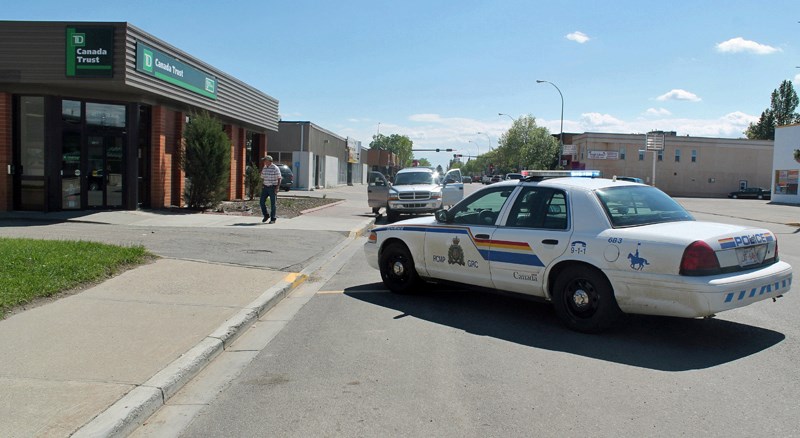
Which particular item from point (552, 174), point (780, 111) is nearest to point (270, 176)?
point (552, 174)

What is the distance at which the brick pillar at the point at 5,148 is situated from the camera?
1634 centimetres

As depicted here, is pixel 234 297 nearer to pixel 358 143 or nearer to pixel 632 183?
pixel 632 183

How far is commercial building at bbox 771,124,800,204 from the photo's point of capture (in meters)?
51.7

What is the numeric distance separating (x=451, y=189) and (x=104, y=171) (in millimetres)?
13003

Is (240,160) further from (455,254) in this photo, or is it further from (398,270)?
(455,254)

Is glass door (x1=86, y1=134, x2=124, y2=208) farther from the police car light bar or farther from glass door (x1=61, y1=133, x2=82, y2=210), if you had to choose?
the police car light bar

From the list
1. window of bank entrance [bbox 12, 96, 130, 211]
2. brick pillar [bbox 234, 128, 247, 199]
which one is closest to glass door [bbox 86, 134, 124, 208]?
window of bank entrance [bbox 12, 96, 130, 211]

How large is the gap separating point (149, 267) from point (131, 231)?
16.4 feet

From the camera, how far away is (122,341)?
19.1 ft

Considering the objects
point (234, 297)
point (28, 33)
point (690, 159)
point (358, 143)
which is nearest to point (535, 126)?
point (690, 159)

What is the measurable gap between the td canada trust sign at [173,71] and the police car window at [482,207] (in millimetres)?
11914

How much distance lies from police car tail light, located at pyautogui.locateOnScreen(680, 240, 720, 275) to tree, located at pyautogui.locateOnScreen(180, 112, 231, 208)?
632 inches

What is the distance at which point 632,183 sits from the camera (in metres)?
7.19

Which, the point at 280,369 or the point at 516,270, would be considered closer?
the point at 280,369
